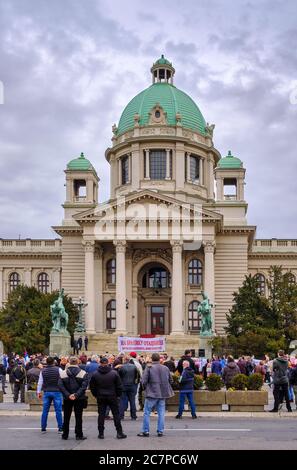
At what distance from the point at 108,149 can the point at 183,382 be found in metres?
62.2

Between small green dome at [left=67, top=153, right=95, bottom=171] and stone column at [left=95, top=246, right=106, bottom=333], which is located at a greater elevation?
small green dome at [left=67, top=153, right=95, bottom=171]

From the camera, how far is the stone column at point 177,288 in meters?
65.9

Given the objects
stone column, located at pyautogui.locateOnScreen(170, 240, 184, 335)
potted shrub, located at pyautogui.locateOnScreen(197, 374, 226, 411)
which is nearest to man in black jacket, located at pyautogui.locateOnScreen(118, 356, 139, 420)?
potted shrub, located at pyautogui.locateOnScreen(197, 374, 226, 411)

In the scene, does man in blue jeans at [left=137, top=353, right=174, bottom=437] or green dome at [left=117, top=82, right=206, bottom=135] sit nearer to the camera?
man in blue jeans at [left=137, top=353, right=174, bottom=437]

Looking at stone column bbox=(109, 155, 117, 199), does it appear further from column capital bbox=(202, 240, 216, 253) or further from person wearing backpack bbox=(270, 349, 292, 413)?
person wearing backpack bbox=(270, 349, 292, 413)

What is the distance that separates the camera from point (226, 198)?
77.1m

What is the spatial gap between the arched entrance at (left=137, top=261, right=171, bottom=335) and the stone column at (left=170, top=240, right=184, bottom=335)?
543 cm

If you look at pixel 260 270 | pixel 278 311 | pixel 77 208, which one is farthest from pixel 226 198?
pixel 278 311

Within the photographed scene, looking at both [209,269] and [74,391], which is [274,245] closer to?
[209,269]

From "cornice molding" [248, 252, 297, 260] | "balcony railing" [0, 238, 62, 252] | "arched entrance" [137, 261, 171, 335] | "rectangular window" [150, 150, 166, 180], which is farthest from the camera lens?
"balcony railing" [0, 238, 62, 252]

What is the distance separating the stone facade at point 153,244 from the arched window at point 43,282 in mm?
107

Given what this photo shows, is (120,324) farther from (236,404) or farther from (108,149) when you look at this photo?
(236,404)

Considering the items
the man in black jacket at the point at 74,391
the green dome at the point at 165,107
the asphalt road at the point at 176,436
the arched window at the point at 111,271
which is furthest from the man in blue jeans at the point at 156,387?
the green dome at the point at 165,107

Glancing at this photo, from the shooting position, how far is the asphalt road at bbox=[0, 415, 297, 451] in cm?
1567
